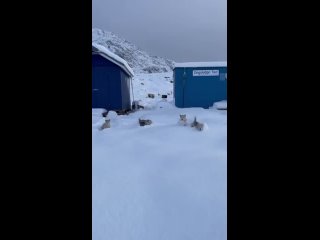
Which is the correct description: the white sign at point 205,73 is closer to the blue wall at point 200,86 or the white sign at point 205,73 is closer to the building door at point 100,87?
the blue wall at point 200,86

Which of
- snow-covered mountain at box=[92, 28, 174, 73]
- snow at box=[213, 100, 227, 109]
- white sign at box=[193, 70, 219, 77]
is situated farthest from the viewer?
snow-covered mountain at box=[92, 28, 174, 73]

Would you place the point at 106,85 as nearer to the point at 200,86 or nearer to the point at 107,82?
the point at 107,82

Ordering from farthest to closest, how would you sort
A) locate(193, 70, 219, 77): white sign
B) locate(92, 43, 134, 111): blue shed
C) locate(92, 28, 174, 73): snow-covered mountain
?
1. locate(92, 28, 174, 73): snow-covered mountain
2. locate(193, 70, 219, 77): white sign
3. locate(92, 43, 134, 111): blue shed

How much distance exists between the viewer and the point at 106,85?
12.3 m

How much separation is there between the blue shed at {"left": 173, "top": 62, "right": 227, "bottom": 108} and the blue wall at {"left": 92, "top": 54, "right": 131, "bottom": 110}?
2777mm

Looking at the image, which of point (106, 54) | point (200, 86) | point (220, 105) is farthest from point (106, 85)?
point (220, 105)

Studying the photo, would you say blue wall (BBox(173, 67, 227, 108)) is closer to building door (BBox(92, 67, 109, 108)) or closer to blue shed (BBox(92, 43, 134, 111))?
blue shed (BBox(92, 43, 134, 111))

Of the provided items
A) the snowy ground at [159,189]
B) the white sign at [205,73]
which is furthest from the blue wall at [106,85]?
the snowy ground at [159,189]

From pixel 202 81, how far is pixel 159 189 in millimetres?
10038

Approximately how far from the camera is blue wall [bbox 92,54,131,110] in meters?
12.1

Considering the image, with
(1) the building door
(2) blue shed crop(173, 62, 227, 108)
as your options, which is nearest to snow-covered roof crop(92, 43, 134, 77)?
(1) the building door
